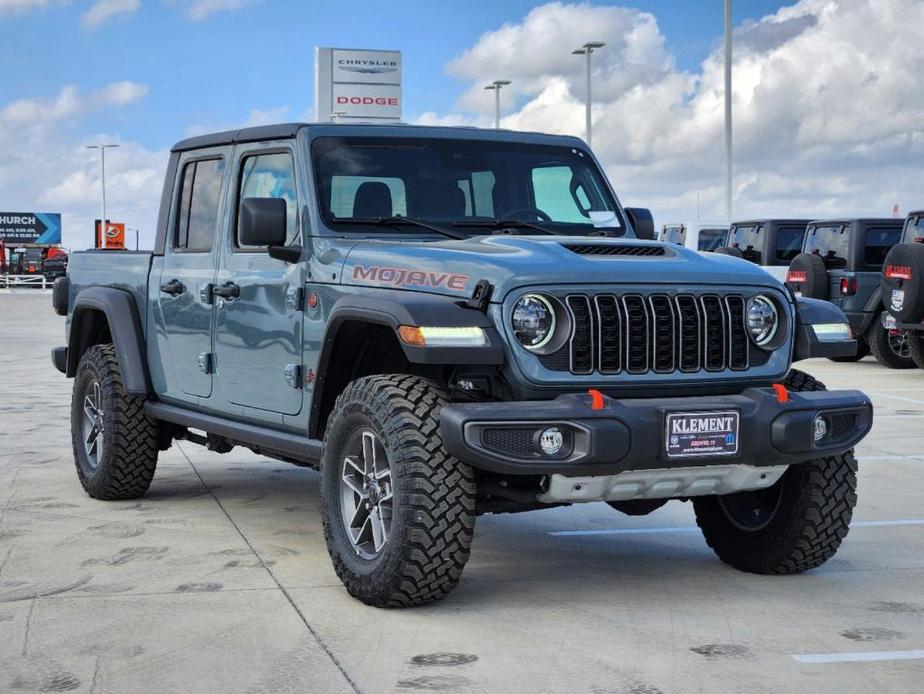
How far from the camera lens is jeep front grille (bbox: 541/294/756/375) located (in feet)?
18.6

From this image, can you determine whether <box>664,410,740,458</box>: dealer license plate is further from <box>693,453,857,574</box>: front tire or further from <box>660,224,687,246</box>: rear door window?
<box>660,224,687,246</box>: rear door window

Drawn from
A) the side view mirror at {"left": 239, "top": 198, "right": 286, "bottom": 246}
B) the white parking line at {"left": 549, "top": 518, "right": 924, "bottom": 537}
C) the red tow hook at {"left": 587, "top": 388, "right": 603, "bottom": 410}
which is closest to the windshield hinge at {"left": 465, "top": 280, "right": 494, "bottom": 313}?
the red tow hook at {"left": 587, "top": 388, "right": 603, "bottom": 410}

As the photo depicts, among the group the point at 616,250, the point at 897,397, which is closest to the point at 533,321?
the point at 616,250

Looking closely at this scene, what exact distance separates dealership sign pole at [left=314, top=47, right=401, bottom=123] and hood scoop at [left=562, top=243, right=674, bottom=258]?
31971 millimetres

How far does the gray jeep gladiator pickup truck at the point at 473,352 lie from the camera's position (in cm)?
551

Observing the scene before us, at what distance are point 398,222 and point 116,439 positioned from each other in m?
2.42

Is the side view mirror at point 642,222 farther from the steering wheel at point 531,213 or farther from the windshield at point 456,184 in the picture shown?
the steering wheel at point 531,213

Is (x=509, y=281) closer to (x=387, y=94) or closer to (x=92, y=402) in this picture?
(x=92, y=402)

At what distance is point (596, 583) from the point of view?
20.9 feet

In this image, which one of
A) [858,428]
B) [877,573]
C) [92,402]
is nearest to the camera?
[858,428]

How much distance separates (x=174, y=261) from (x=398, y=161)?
5.15 feet

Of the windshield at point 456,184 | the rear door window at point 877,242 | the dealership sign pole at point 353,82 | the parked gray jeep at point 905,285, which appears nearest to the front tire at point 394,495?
the windshield at point 456,184

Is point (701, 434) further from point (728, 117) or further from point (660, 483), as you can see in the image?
point (728, 117)

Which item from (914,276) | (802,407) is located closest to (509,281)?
(802,407)
